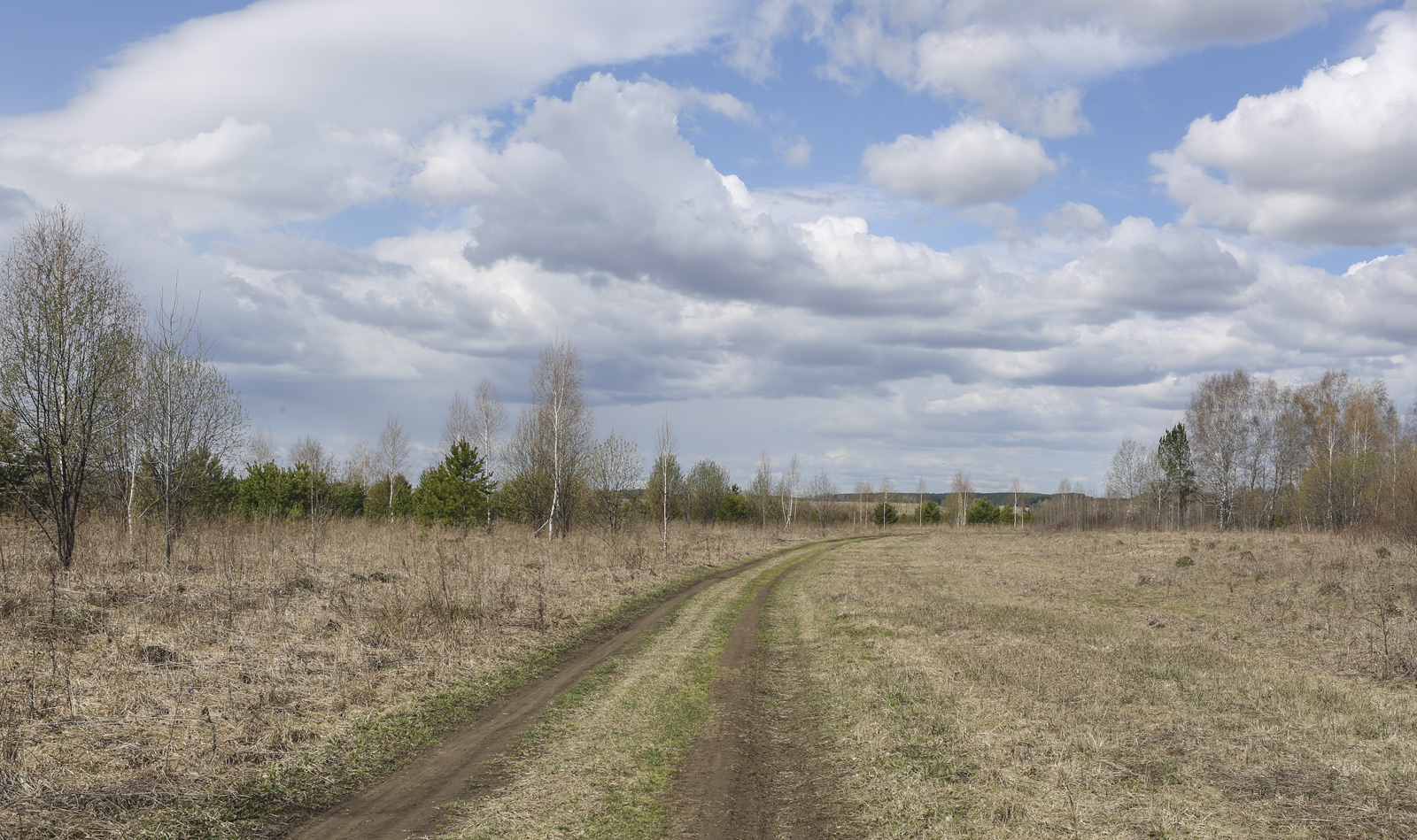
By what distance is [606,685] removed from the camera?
1139 centimetres

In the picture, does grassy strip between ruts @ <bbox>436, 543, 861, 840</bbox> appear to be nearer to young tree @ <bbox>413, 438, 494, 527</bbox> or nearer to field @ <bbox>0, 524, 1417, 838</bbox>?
field @ <bbox>0, 524, 1417, 838</bbox>

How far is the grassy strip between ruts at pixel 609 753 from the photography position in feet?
20.9

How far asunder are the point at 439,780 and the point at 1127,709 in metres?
8.36

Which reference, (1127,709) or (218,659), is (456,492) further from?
(1127,709)

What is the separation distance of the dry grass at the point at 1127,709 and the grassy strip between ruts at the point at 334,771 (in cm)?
483

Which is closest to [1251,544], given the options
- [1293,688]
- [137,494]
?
[1293,688]

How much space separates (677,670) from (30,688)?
8.34m

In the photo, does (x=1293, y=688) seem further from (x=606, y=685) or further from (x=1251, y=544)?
(x=1251, y=544)

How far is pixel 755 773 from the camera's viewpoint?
781cm

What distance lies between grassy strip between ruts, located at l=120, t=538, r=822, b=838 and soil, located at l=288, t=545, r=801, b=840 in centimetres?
21

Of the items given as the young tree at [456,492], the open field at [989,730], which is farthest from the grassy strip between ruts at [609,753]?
the young tree at [456,492]

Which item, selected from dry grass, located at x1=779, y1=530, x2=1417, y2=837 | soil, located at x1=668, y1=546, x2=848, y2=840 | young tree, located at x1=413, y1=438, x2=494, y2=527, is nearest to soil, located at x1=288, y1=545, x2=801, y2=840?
soil, located at x1=668, y1=546, x2=848, y2=840

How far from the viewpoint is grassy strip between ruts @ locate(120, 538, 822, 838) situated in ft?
19.7

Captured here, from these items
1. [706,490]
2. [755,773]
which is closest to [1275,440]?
[706,490]
